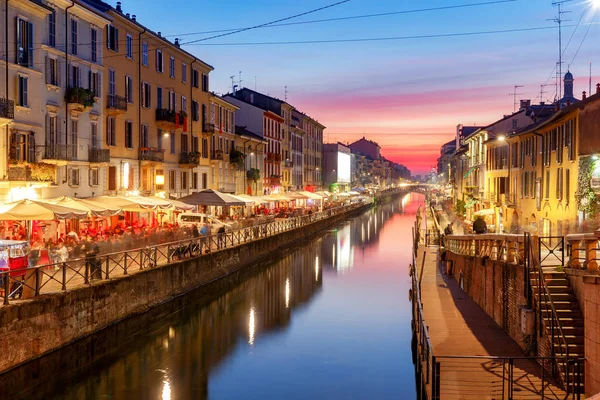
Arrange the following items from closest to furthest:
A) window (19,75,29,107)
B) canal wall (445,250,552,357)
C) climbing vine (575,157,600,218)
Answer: canal wall (445,250,552,357)
climbing vine (575,157,600,218)
window (19,75,29,107)

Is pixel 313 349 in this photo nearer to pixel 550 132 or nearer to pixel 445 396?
pixel 445 396

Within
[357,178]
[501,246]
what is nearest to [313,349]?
[501,246]

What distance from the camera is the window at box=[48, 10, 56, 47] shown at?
28438 millimetres

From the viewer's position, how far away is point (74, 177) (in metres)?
31.3

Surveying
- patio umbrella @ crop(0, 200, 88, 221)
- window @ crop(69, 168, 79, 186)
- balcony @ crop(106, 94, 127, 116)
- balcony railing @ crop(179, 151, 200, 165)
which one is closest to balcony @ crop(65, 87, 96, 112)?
window @ crop(69, 168, 79, 186)

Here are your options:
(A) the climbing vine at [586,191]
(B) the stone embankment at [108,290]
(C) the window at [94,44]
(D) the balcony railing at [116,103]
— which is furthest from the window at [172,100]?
(A) the climbing vine at [586,191]

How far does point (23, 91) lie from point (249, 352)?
14.4 metres

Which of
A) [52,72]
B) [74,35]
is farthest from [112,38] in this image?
[52,72]

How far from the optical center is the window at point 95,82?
32.7 m

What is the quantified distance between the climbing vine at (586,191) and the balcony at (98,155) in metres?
22.7

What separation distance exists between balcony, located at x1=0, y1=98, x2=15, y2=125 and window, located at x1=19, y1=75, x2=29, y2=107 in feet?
5.97

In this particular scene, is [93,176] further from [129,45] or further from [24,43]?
[129,45]

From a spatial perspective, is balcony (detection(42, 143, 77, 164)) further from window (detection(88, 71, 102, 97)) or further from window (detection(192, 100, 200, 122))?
window (detection(192, 100, 200, 122))

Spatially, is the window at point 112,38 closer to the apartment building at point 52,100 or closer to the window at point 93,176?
the apartment building at point 52,100
